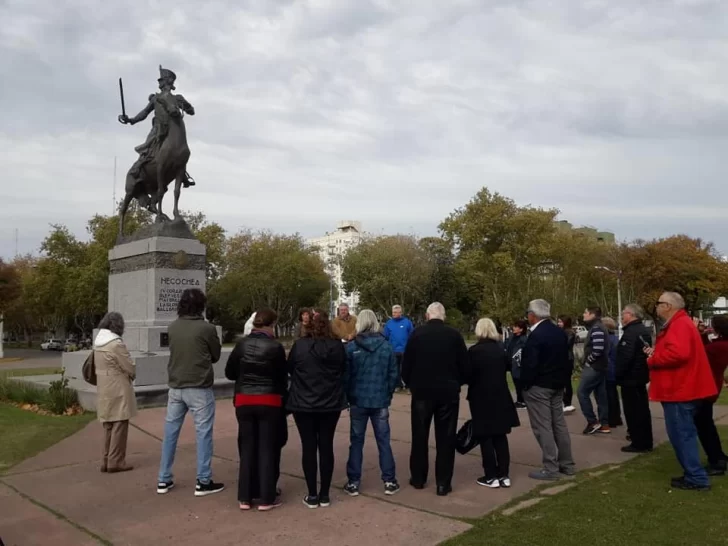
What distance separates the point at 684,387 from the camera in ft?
19.9

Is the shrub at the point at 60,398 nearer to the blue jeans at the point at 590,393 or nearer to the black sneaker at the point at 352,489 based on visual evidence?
the black sneaker at the point at 352,489

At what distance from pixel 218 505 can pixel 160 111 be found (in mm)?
9083

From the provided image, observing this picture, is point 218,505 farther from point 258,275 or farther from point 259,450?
point 258,275

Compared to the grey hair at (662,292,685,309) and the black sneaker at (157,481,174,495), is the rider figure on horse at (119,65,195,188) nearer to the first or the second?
the black sneaker at (157,481,174,495)

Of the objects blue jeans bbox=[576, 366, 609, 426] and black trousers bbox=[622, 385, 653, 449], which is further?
blue jeans bbox=[576, 366, 609, 426]

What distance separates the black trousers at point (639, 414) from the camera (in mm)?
7938

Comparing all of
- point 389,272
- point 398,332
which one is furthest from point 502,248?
point 398,332

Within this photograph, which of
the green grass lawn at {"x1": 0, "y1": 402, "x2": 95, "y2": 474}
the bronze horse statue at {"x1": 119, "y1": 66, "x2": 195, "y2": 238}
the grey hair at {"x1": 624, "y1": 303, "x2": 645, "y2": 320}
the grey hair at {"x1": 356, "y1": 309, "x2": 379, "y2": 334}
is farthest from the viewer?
the bronze horse statue at {"x1": 119, "y1": 66, "x2": 195, "y2": 238}

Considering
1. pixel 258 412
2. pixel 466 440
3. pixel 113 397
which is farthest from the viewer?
pixel 113 397

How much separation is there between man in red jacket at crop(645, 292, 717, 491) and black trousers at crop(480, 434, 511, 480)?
5.16 ft

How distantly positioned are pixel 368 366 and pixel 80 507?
2857mm

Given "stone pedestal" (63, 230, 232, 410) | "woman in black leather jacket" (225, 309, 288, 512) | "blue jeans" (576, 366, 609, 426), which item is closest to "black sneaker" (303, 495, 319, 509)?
"woman in black leather jacket" (225, 309, 288, 512)

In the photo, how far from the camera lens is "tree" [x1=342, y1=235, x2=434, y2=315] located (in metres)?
51.7

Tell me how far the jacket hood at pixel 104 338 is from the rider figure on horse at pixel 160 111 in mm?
6568
